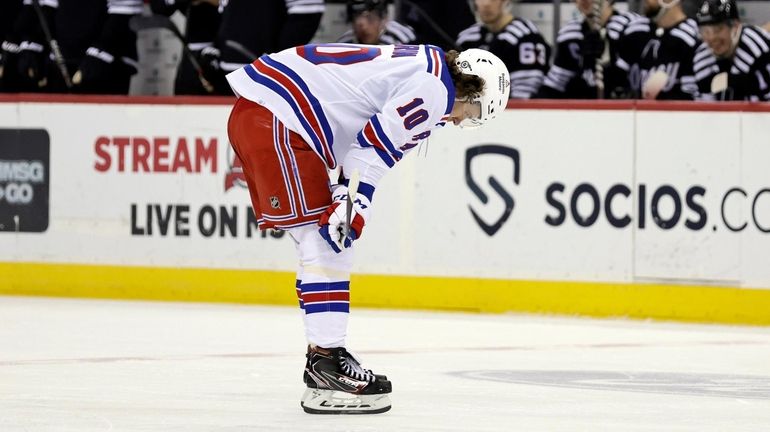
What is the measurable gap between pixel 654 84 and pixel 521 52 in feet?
2.50

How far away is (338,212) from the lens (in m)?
4.95

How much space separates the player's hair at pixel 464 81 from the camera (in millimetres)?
5184

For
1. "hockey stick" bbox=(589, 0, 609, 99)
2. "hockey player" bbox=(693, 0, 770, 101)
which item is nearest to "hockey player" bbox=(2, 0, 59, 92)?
"hockey stick" bbox=(589, 0, 609, 99)

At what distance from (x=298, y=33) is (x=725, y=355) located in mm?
3269

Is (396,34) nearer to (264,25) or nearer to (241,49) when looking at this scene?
(264,25)

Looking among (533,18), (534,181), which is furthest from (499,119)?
(533,18)

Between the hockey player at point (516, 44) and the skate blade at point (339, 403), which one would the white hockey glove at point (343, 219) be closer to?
the skate blade at point (339, 403)

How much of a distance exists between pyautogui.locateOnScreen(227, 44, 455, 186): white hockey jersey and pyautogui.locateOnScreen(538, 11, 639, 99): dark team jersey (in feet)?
12.5

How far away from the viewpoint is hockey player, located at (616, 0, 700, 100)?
28.6ft

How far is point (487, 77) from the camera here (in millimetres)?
5180

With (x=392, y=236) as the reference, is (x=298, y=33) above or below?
above

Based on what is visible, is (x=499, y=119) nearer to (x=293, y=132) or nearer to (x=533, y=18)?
(x=533, y=18)

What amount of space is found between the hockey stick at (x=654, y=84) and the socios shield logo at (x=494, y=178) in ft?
2.56

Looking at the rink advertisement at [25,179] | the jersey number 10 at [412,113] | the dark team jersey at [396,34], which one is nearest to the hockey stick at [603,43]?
the dark team jersey at [396,34]
